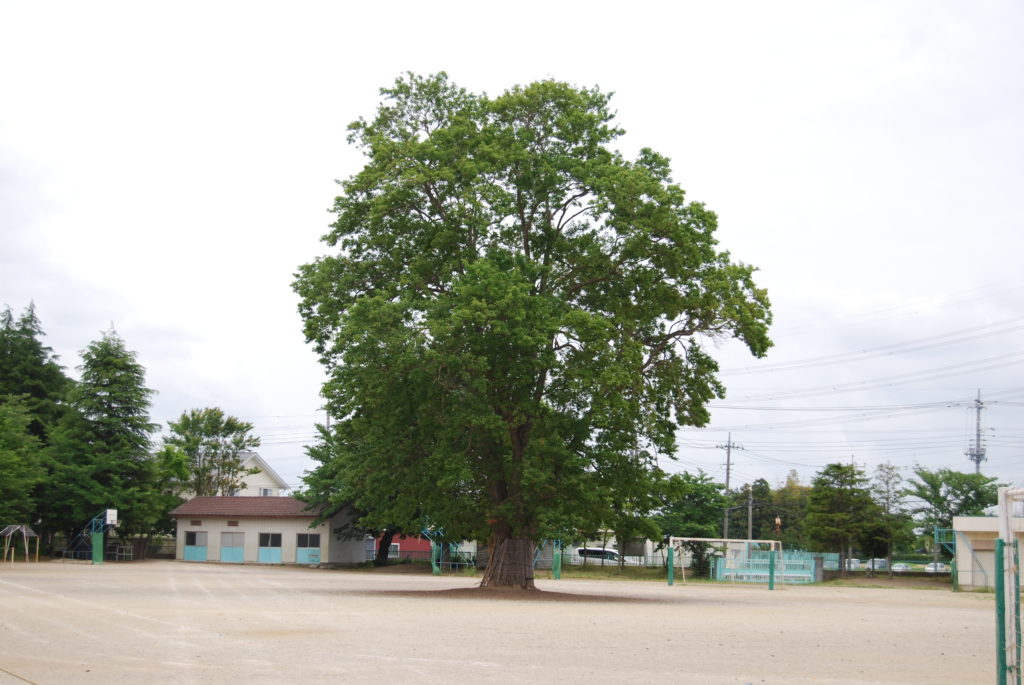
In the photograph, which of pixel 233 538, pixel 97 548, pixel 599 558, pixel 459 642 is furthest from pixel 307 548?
pixel 459 642

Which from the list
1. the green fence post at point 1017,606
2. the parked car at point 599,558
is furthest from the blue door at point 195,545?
the green fence post at point 1017,606

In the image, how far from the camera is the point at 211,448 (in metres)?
86.5

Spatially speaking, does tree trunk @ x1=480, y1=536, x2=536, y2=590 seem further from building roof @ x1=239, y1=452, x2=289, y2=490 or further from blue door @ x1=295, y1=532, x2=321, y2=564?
building roof @ x1=239, y1=452, x2=289, y2=490

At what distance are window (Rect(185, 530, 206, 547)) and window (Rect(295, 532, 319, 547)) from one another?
6.56m

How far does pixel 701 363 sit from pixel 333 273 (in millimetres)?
11854

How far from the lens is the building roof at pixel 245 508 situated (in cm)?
6538

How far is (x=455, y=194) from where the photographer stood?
30.5 metres


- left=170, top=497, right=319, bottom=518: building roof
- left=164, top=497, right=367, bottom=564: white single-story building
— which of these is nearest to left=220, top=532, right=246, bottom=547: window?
left=164, top=497, right=367, bottom=564: white single-story building

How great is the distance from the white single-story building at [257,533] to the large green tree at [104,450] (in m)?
5.10

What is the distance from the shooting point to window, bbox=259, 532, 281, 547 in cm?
6575

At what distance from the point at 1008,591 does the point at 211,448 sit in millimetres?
83496

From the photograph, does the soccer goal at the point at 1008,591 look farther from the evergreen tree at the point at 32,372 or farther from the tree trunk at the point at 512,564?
the evergreen tree at the point at 32,372

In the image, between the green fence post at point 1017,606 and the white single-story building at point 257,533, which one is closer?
the green fence post at point 1017,606

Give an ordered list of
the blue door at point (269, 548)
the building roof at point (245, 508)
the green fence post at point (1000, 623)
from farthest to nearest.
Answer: the blue door at point (269, 548) → the building roof at point (245, 508) → the green fence post at point (1000, 623)
